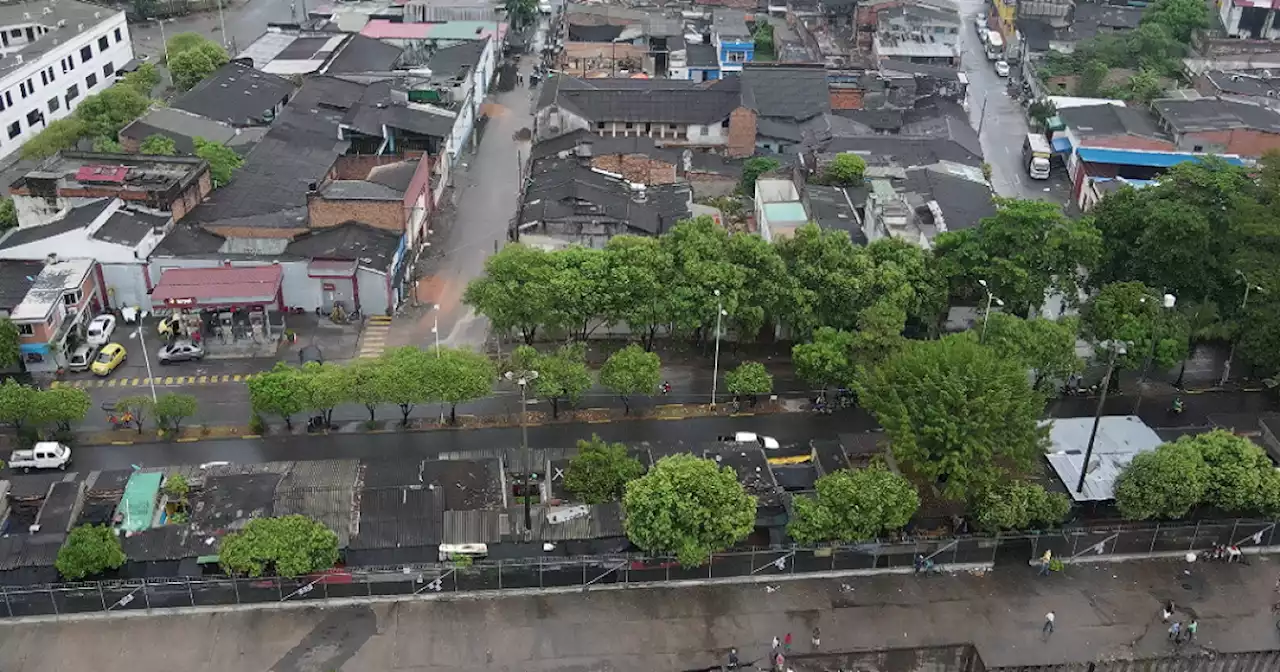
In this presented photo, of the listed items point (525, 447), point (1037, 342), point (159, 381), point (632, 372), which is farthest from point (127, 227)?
point (1037, 342)

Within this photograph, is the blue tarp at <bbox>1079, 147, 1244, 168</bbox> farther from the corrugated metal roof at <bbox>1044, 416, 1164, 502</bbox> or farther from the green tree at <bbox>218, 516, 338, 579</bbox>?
the green tree at <bbox>218, 516, 338, 579</bbox>

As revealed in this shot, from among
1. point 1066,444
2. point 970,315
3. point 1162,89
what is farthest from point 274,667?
point 1162,89

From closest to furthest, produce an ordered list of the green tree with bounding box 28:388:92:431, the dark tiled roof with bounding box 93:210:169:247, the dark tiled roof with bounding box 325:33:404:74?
1. the green tree with bounding box 28:388:92:431
2. the dark tiled roof with bounding box 93:210:169:247
3. the dark tiled roof with bounding box 325:33:404:74

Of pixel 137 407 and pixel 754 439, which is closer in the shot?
pixel 754 439

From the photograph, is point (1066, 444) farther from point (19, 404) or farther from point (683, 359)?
point (19, 404)

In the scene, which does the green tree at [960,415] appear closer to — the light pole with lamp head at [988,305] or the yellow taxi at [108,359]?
the light pole with lamp head at [988,305]

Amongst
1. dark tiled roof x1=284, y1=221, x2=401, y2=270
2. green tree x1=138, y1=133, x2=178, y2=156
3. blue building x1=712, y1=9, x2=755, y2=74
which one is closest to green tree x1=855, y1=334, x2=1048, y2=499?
dark tiled roof x1=284, y1=221, x2=401, y2=270

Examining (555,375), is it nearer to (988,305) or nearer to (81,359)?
(988,305)
